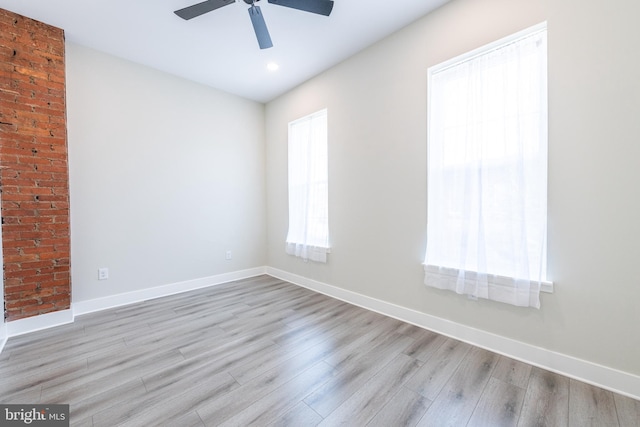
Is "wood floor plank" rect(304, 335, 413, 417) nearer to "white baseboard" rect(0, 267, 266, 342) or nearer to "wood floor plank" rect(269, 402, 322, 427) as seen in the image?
"wood floor plank" rect(269, 402, 322, 427)

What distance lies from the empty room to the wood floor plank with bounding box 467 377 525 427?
0.05 feet

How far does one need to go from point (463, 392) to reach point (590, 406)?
662mm

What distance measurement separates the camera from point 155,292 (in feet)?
10.8

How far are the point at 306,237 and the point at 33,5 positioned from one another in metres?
3.49

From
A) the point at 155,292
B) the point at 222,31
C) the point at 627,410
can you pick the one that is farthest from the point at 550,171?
the point at 155,292

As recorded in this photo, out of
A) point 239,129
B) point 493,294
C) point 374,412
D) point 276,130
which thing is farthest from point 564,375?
point 239,129

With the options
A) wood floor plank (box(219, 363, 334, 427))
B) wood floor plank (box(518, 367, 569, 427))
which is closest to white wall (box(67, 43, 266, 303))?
wood floor plank (box(219, 363, 334, 427))

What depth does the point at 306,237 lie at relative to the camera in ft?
12.0

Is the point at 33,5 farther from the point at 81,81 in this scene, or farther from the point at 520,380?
the point at 520,380

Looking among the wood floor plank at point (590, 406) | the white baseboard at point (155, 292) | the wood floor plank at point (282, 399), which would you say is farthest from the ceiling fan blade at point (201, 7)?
the wood floor plank at point (590, 406)

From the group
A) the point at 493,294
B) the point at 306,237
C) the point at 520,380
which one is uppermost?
the point at 306,237

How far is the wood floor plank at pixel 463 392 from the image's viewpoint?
1.39 metres

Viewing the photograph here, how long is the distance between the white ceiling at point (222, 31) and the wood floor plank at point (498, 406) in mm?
3025

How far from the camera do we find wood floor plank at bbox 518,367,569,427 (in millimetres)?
1373
